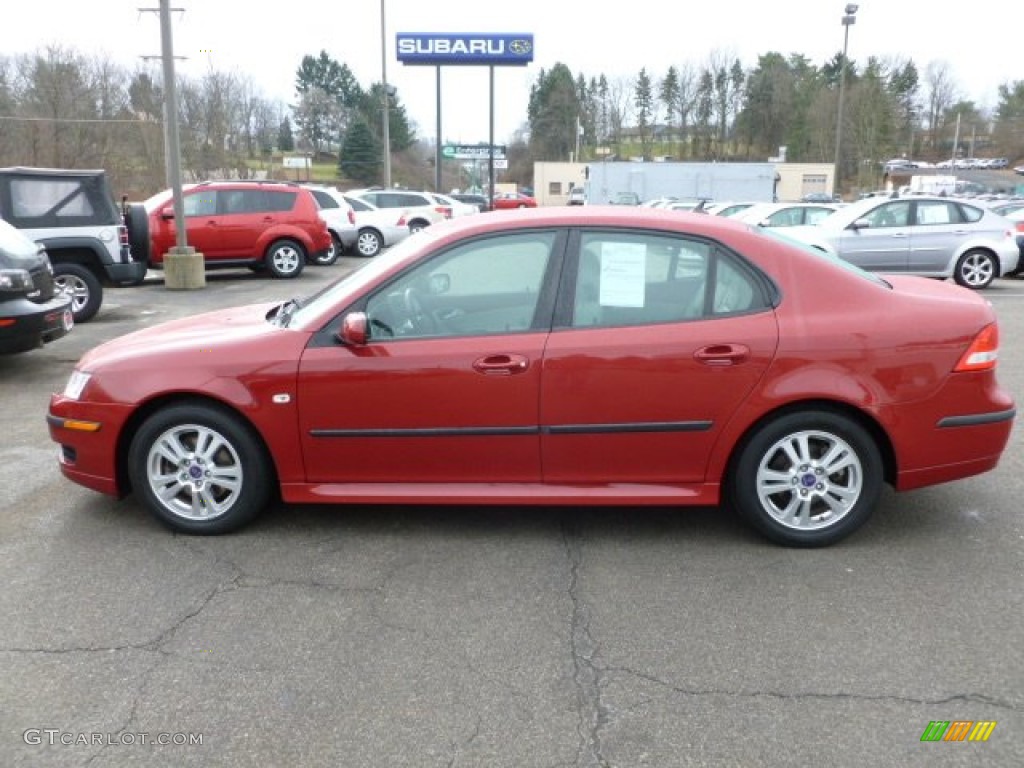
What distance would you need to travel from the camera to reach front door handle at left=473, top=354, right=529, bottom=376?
152 inches

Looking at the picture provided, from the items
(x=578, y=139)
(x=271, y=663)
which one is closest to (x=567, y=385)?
(x=271, y=663)

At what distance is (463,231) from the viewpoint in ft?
13.4

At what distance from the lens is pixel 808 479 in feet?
12.8

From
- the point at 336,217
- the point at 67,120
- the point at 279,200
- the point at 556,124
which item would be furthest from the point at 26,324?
the point at 556,124

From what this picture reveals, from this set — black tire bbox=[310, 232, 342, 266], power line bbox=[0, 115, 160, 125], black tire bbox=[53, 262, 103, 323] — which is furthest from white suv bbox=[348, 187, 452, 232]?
power line bbox=[0, 115, 160, 125]

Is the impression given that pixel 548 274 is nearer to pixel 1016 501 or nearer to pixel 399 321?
pixel 399 321

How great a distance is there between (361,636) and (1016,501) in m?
3.49

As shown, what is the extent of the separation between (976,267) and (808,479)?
39.7 feet

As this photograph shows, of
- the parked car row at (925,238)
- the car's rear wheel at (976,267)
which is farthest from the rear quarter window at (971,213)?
the car's rear wheel at (976,267)

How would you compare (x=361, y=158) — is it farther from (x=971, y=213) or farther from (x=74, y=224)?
(x=74, y=224)

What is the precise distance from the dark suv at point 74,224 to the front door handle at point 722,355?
29.7ft

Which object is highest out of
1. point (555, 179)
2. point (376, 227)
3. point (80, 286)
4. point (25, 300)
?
point (555, 179)

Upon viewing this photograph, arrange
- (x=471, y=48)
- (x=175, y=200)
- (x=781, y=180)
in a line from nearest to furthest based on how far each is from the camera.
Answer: (x=175, y=200)
(x=471, y=48)
(x=781, y=180)

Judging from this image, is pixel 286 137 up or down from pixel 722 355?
up
